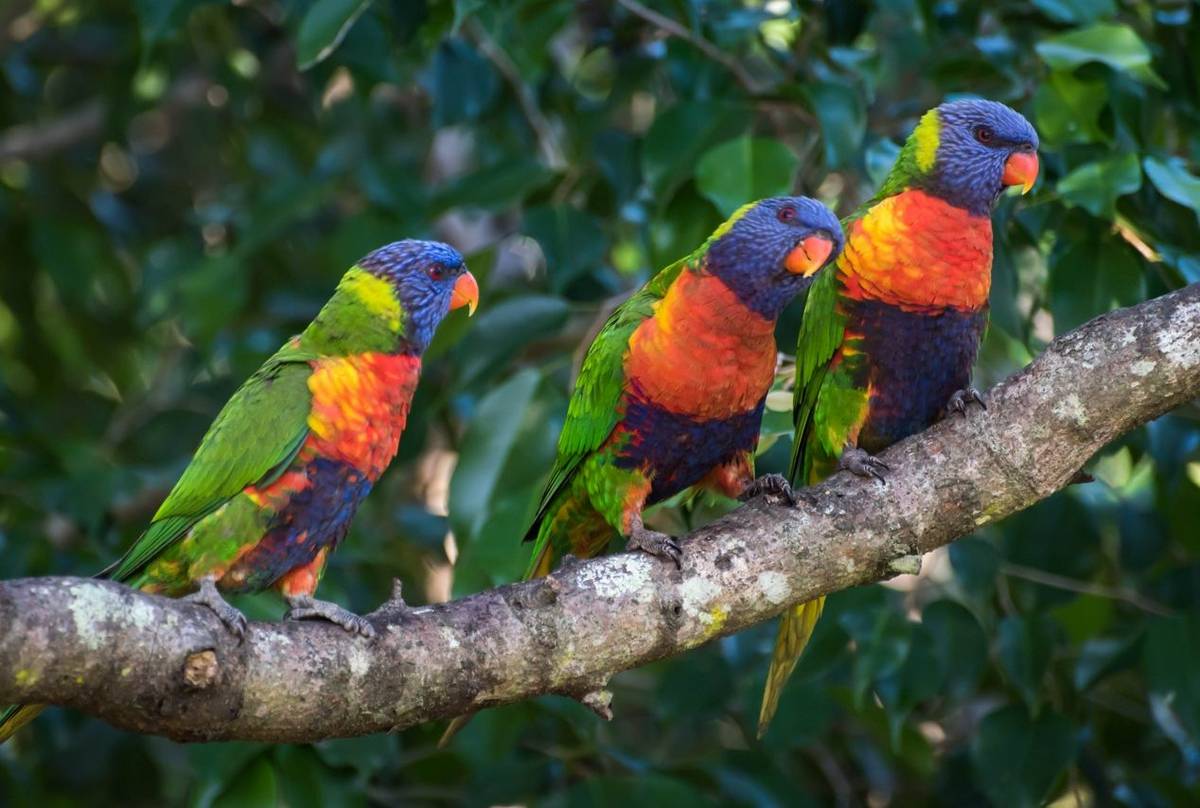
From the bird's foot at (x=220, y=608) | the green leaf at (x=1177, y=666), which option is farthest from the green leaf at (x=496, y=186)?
the green leaf at (x=1177, y=666)

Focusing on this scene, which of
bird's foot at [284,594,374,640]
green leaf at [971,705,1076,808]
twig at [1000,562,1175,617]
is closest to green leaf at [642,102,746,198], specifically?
bird's foot at [284,594,374,640]

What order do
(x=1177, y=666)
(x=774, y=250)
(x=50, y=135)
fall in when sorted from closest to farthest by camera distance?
(x=774, y=250), (x=1177, y=666), (x=50, y=135)

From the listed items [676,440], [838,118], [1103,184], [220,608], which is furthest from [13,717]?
[1103,184]

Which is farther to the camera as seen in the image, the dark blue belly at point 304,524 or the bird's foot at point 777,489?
the dark blue belly at point 304,524

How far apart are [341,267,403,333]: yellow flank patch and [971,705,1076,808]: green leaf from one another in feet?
6.08

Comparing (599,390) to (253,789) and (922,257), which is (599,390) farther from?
(253,789)

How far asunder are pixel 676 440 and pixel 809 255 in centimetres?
52

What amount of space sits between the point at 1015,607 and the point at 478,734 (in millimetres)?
1673

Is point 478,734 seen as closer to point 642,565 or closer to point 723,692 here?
point 723,692

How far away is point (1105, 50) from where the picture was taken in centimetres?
302

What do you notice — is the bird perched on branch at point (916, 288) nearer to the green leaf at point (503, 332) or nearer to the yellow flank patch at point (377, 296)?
the green leaf at point (503, 332)

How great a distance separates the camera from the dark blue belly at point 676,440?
3.02 metres

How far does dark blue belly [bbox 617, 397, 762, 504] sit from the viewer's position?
3.02m

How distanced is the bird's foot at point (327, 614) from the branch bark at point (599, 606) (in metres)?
0.03
